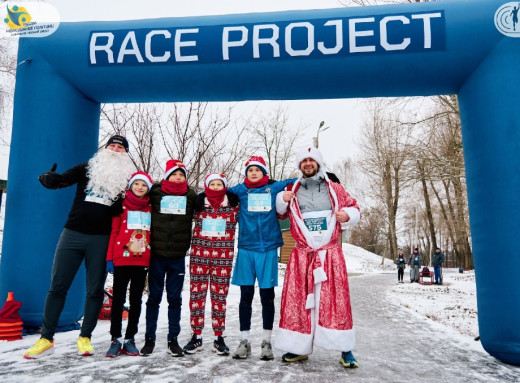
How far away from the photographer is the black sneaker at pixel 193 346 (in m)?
A: 3.38

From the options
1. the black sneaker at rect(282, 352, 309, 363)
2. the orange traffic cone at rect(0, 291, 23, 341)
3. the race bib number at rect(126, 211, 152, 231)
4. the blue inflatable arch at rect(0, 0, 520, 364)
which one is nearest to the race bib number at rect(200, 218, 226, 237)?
the race bib number at rect(126, 211, 152, 231)

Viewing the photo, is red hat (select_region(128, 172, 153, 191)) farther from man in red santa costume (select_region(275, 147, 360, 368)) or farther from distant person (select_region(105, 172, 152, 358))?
man in red santa costume (select_region(275, 147, 360, 368))

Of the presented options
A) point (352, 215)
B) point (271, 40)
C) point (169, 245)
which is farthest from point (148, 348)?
point (271, 40)

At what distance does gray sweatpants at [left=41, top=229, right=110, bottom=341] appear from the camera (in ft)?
11.0

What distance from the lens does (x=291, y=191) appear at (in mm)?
3408

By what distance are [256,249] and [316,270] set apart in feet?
1.88

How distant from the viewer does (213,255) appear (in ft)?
11.5

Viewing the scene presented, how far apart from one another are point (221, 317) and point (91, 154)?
8.32 ft

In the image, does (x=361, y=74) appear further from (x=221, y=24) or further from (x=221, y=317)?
(x=221, y=317)

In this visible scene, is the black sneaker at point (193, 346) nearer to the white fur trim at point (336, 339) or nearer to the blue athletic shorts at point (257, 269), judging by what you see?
the blue athletic shorts at point (257, 269)

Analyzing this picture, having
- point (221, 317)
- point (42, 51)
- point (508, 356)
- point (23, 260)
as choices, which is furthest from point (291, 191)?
point (42, 51)

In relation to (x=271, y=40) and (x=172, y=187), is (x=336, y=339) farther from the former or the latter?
(x=271, y=40)

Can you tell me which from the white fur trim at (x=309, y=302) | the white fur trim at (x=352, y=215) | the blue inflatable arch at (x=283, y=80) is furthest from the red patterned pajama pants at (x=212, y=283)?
the blue inflatable arch at (x=283, y=80)

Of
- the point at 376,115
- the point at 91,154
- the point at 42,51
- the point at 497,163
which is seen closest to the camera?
the point at 497,163
